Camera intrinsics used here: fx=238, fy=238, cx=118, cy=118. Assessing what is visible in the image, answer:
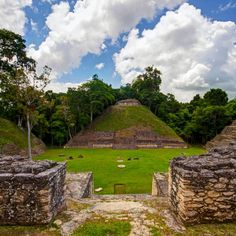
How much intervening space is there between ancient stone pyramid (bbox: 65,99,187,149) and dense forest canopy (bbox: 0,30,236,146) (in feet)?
6.51

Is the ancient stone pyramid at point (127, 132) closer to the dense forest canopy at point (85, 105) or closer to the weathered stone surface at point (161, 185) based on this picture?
the dense forest canopy at point (85, 105)

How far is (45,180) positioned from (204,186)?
137 inches

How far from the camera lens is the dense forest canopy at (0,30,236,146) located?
26.3 metres

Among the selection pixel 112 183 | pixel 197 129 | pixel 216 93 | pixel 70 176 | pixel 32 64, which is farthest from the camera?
pixel 216 93

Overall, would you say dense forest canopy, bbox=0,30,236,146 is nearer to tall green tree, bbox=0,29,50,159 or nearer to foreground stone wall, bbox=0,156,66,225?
tall green tree, bbox=0,29,50,159

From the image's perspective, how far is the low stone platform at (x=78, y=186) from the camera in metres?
9.43

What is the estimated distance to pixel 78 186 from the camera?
10.6 m

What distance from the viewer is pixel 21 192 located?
5.16 metres

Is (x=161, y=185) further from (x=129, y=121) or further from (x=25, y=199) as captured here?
(x=129, y=121)

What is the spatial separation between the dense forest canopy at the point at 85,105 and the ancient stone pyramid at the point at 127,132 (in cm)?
198

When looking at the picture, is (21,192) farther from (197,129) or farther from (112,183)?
(197,129)

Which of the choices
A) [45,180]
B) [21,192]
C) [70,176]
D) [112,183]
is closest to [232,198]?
[45,180]

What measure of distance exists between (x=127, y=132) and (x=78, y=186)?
31995 mm

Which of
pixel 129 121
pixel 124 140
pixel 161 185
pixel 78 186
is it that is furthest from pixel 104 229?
pixel 129 121
